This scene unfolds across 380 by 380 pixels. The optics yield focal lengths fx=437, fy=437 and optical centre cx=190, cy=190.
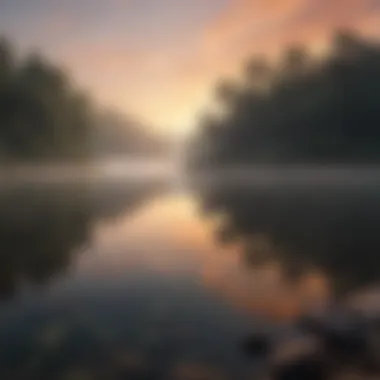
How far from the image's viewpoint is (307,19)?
4.52 m

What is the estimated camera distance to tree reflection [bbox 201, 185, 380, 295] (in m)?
3.76

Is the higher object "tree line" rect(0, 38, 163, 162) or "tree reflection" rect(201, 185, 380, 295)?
"tree line" rect(0, 38, 163, 162)

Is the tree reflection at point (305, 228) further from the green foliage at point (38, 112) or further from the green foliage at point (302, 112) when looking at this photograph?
the green foliage at point (38, 112)

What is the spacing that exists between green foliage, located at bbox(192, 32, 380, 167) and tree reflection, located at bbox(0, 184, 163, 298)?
1494 mm

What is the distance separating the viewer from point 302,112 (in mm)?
5672

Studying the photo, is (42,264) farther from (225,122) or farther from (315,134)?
(315,134)

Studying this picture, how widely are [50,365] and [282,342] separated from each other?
1.26 meters

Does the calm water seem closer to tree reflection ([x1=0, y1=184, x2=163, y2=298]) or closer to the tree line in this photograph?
tree reflection ([x1=0, y1=184, x2=163, y2=298])

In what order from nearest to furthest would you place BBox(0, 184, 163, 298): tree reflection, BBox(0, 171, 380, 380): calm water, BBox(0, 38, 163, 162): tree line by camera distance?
BBox(0, 171, 380, 380): calm water → BBox(0, 184, 163, 298): tree reflection → BBox(0, 38, 163, 162): tree line

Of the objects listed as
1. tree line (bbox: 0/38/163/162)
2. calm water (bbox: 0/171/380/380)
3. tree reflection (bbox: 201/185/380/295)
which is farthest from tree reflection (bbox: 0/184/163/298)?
tree reflection (bbox: 201/185/380/295)

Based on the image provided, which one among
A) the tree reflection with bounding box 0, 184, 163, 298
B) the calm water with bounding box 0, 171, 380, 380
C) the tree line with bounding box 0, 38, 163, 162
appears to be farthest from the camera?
the tree line with bounding box 0, 38, 163, 162

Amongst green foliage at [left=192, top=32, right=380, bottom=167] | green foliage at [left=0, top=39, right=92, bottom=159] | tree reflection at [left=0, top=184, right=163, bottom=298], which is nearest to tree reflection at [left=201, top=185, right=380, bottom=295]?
green foliage at [left=192, top=32, right=380, bottom=167]

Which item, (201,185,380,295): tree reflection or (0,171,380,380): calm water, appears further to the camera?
(201,185,380,295): tree reflection

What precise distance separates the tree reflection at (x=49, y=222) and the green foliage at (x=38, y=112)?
2.42 ft
